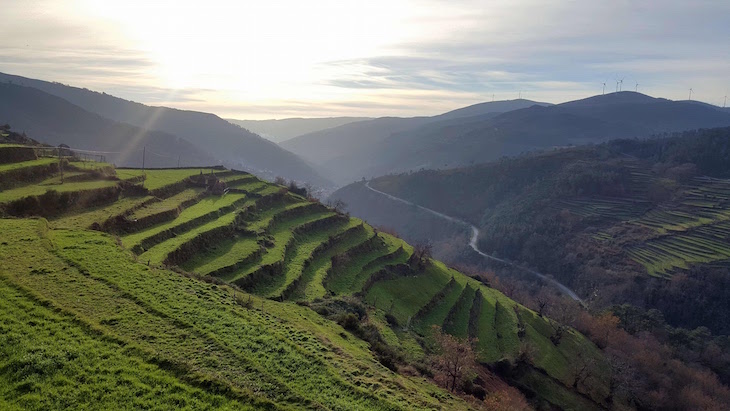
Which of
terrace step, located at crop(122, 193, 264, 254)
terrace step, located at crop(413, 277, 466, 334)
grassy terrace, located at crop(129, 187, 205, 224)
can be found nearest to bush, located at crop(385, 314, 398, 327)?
terrace step, located at crop(413, 277, 466, 334)

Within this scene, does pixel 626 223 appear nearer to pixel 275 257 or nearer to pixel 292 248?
pixel 292 248

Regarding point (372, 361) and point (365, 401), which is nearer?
point (365, 401)

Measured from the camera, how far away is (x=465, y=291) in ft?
191

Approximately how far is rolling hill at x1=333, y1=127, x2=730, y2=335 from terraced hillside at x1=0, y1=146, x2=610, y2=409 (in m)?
52.4

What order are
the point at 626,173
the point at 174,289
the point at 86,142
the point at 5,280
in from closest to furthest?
the point at 5,280
the point at 174,289
the point at 626,173
the point at 86,142

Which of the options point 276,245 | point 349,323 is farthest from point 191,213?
point 349,323

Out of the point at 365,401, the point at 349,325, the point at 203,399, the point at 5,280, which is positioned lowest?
the point at 349,325

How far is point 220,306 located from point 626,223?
5387 inches

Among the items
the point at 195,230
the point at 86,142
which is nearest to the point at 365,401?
the point at 195,230

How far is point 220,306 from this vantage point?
74.5ft

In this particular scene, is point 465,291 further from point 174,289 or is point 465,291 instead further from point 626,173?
point 626,173

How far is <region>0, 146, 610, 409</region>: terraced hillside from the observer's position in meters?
15.8

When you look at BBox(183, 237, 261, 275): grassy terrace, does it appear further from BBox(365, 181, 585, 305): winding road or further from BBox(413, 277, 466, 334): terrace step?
BBox(365, 181, 585, 305): winding road

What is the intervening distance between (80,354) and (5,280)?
6869 mm
